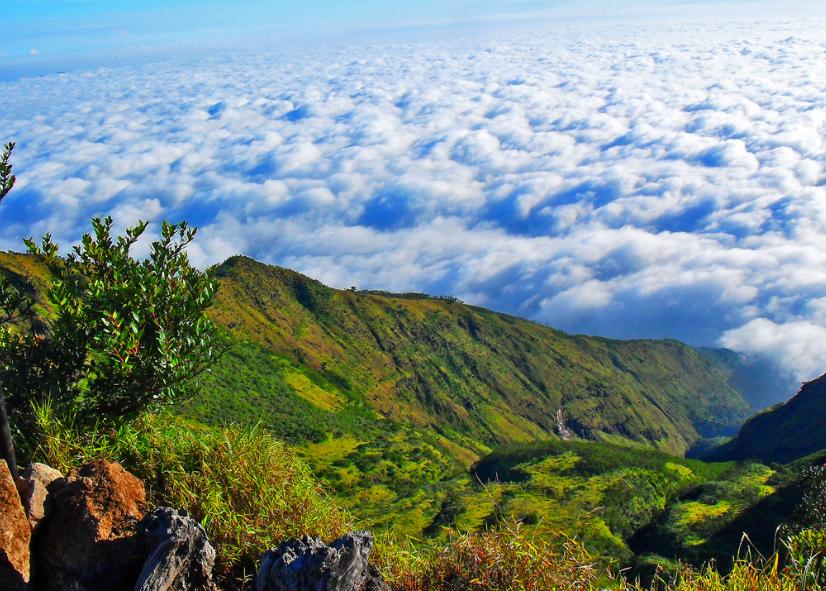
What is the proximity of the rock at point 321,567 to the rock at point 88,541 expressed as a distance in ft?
6.30

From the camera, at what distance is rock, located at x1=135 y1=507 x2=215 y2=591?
8.15 meters

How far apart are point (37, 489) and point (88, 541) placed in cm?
111

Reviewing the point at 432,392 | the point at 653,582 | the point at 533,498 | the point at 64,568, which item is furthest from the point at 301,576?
the point at 432,392

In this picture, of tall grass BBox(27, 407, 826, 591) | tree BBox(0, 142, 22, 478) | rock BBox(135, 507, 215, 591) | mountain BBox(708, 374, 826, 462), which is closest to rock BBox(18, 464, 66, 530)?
tree BBox(0, 142, 22, 478)

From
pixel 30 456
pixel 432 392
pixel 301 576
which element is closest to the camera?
pixel 301 576

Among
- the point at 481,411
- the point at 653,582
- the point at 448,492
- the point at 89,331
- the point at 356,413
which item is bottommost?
the point at 481,411

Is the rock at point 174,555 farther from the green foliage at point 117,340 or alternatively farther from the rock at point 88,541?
the green foliage at point 117,340

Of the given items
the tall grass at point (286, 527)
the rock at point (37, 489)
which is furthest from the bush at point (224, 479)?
the rock at point (37, 489)

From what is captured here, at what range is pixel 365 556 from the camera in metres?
8.05

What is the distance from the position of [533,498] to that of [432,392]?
3815 inches

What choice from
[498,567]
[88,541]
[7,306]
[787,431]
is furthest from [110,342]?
[787,431]

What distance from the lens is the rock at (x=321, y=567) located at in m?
7.80

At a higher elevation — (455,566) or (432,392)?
(455,566)

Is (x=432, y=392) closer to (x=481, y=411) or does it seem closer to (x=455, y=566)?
(x=481, y=411)
